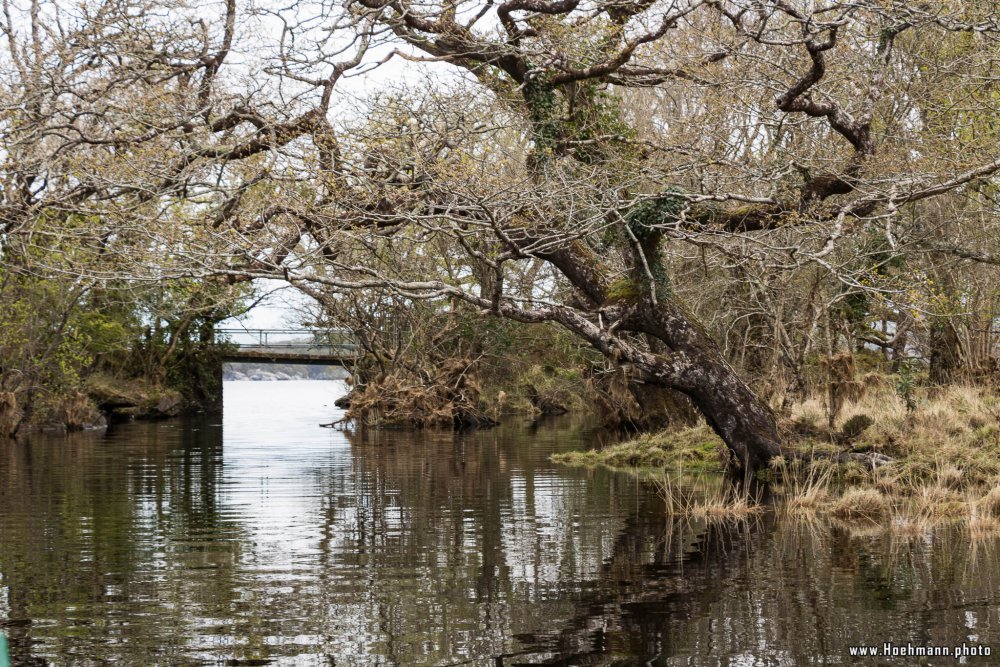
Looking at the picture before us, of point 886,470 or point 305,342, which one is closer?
point 886,470

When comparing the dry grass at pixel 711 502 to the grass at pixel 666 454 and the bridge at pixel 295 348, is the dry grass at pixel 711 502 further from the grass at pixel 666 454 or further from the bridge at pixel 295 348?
the bridge at pixel 295 348

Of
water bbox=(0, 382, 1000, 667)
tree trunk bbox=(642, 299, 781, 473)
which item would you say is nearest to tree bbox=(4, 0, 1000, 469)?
tree trunk bbox=(642, 299, 781, 473)

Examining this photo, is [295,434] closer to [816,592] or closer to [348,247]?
[348,247]

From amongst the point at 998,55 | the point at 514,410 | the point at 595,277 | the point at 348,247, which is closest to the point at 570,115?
the point at 595,277

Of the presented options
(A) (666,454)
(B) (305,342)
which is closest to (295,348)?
(B) (305,342)

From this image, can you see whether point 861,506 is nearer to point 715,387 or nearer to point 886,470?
point 886,470

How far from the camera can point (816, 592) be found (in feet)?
31.4

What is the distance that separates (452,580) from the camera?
34.0ft

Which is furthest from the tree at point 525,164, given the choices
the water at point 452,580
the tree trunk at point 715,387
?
the water at point 452,580

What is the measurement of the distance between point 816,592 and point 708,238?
942 centimetres

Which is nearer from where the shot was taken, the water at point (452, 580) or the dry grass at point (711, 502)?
the water at point (452, 580)

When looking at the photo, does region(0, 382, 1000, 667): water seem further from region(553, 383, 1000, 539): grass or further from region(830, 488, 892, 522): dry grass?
region(830, 488, 892, 522): dry grass

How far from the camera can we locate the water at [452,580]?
785 centimetres

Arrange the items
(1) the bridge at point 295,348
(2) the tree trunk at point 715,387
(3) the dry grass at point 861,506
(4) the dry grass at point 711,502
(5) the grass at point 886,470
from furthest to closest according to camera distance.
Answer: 1. (1) the bridge at point 295,348
2. (2) the tree trunk at point 715,387
3. (4) the dry grass at point 711,502
4. (3) the dry grass at point 861,506
5. (5) the grass at point 886,470
